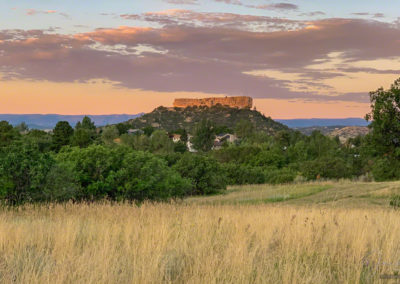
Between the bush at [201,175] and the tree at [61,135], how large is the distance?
36.1 meters

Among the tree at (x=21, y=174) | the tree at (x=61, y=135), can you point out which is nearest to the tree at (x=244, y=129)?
the tree at (x=61, y=135)

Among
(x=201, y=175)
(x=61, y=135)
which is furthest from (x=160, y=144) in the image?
(x=201, y=175)

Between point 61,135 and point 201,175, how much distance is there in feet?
129

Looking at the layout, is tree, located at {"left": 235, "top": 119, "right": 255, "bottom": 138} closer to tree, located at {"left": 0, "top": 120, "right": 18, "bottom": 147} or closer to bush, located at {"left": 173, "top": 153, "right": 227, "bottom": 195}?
tree, located at {"left": 0, "top": 120, "right": 18, "bottom": 147}

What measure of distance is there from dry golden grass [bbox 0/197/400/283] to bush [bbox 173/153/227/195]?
30.6 meters

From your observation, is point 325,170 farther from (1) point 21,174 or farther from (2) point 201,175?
(1) point 21,174

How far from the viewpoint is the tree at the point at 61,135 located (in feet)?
228

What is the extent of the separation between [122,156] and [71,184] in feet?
14.1

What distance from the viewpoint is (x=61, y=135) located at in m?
70.4

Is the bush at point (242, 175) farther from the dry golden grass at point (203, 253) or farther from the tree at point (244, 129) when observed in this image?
the tree at point (244, 129)

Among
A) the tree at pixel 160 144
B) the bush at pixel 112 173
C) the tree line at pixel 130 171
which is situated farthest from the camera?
the tree at pixel 160 144

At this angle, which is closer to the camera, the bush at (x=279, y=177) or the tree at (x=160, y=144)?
the bush at (x=279, y=177)

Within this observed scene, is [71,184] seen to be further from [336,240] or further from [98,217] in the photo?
[336,240]

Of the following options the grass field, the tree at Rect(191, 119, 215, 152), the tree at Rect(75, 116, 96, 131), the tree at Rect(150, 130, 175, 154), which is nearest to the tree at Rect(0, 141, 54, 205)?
the grass field
